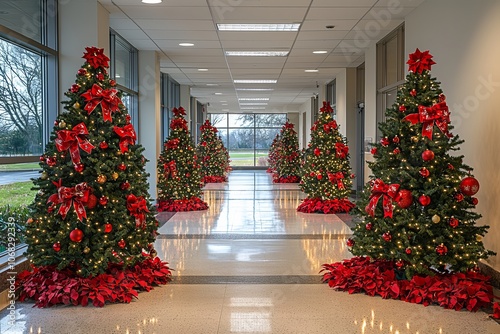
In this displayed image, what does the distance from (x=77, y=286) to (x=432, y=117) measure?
3.38 meters

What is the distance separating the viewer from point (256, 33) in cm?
1016

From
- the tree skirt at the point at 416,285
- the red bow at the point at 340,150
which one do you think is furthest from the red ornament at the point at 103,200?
the red bow at the point at 340,150

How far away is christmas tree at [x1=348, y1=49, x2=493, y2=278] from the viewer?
5070 millimetres

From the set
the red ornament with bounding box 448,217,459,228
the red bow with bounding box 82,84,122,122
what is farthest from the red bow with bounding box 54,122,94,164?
the red ornament with bounding box 448,217,459,228

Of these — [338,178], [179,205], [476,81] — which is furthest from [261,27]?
[476,81]

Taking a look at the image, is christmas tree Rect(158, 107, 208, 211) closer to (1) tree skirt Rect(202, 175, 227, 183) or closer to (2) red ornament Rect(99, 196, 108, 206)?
(2) red ornament Rect(99, 196, 108, 206)

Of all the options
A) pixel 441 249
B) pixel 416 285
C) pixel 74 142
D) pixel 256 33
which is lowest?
pixel 416 285

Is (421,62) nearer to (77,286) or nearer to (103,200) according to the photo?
(103,200)

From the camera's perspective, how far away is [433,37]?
759 cm

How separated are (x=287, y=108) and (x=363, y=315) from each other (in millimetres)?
26638

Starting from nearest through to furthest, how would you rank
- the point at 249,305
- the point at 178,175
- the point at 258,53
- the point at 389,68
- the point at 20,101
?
the point at 249,305
the point at 20,101
the point at 389,68
the point at 178,175
the point at 258,53

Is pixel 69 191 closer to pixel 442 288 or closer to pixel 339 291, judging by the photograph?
pixel 339 291

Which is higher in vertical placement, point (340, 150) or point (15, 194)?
point (340, 150)

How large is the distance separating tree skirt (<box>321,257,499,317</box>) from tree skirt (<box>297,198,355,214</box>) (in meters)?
5.41
